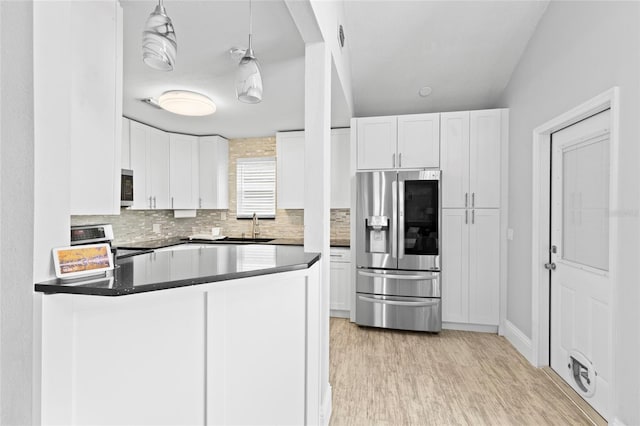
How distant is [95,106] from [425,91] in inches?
139

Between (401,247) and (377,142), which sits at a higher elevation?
(377,142)

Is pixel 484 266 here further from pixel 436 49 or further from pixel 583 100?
pixel 436 49

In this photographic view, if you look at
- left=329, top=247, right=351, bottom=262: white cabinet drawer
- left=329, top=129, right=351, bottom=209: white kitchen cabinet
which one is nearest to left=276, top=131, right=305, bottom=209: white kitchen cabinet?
left=329, top=129, right=351, bottom=209: white kitchen cabinet

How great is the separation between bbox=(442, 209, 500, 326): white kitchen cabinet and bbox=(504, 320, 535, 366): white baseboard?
159mm

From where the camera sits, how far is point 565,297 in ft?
8.24

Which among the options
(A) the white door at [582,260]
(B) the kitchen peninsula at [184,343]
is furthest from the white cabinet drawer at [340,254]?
(B) the kitchen peninsula at [184,343]

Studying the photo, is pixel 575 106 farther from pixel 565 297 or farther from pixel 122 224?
pixel 122 224

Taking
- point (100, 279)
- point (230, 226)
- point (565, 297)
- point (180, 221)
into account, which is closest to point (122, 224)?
point (180, 221)

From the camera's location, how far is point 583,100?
2.15 metres

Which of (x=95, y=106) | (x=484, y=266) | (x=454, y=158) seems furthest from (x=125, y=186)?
(x=484, y=266)

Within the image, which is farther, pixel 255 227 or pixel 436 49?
pixel 255 227

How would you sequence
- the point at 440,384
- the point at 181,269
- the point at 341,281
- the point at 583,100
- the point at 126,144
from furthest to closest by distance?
the point at 341,281 → the point at 126,144 → the point at 440,384 → the point at 583,100 → the point at 181,269

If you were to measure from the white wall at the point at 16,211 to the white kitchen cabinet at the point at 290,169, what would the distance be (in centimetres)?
358

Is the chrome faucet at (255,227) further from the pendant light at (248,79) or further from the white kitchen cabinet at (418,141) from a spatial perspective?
the pendant light at (248,79)
